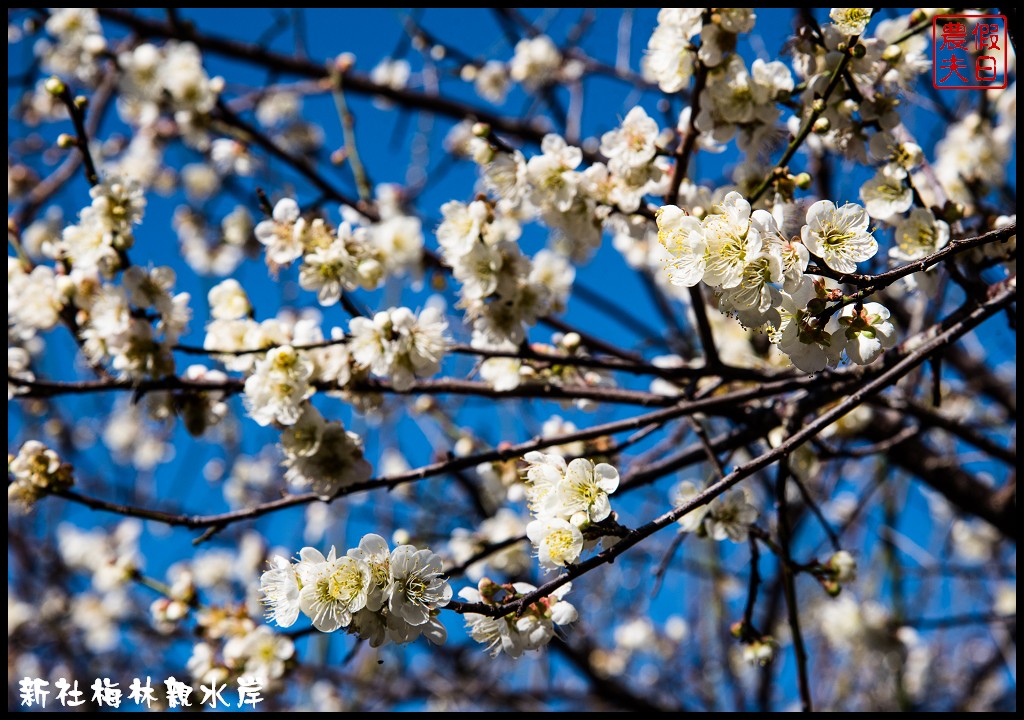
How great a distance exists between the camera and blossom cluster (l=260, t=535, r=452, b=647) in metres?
1.34

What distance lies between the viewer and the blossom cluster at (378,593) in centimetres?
134

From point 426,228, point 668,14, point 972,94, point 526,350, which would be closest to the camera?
point 668,14

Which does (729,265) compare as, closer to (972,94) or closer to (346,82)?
(346,82)

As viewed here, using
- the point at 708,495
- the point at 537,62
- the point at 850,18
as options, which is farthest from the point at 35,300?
the point at 537,62

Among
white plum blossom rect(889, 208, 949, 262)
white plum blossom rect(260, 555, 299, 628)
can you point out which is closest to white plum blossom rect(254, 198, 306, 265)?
white plum blossom rect(260, 555, 299, 628)

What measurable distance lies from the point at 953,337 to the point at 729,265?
1.58 feet

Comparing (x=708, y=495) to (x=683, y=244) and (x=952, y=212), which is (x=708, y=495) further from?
(x=952, y=212)

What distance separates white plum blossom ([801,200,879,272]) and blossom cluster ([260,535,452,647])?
0.77 m

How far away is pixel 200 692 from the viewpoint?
222cm

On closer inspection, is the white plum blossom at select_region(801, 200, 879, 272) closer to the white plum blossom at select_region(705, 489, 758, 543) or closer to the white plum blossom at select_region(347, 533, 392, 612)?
the white plum blossom at select_region(705, 489, 758, 543)

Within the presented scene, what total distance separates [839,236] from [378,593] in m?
0.93

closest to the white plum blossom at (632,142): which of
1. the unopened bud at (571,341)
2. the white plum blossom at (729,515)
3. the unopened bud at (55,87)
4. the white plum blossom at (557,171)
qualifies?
the white plum blossom at (557,171)

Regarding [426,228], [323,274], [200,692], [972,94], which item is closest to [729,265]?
[323,274]

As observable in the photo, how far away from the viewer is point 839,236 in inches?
52.1
